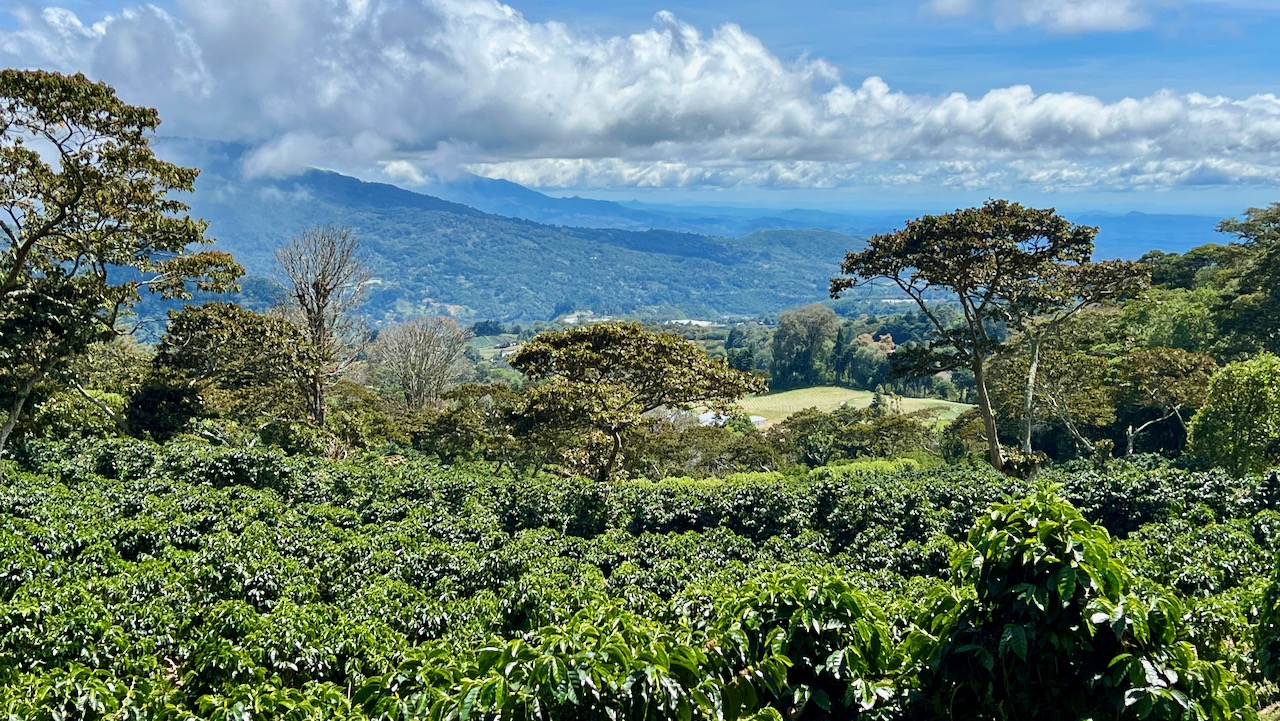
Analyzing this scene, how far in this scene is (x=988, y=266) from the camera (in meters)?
20.2

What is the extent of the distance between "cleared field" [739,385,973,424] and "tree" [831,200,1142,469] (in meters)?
46.7

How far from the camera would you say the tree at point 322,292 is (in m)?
26.3

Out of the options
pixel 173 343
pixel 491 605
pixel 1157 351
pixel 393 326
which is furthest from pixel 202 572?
pixel 393 326

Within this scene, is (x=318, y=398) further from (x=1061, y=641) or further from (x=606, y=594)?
(x=1061, y=641)

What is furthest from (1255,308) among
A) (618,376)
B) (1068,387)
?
(618,376)

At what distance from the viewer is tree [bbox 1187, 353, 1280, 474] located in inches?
707

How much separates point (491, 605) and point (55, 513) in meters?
8.18

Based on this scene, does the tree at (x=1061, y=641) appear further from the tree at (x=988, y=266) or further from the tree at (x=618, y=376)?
the tree at (x=618, y=376)

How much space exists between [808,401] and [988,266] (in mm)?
63228

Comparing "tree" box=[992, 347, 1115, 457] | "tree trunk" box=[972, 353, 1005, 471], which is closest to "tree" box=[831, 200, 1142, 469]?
"tree trunk" box=[972, 353, 1005, 471]

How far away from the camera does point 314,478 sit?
17828mm

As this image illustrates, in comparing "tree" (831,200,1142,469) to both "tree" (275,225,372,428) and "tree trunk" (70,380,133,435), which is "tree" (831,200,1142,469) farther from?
"tree trunk" (70,380,133,435)

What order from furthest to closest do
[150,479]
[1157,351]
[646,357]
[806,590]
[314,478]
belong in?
1. [1157,351]
2. [646,357]
3. [314,478]
4. [150,479]
5. [806,590]

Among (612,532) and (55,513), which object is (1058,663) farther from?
(55,513)
